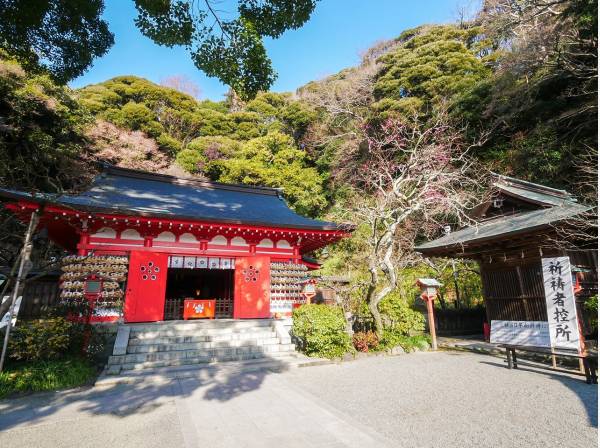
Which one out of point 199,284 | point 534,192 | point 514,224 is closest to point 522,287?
point 514,224

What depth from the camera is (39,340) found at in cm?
661

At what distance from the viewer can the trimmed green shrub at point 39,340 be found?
6.48 metres

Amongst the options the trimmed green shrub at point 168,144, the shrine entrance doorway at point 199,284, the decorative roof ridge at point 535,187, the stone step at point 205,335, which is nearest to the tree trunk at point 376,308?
the stone step at point 205,335

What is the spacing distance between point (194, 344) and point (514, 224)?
9842mm

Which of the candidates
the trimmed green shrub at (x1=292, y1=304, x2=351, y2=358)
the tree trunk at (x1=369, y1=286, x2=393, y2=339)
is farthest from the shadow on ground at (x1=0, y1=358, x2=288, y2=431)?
the tree trunk at (x1=369, y1=286, x2=393, y2=339)

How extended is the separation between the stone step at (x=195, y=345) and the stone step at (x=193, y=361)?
488 millimetres

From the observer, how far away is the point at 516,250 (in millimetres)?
9797

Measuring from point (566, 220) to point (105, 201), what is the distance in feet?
42.1

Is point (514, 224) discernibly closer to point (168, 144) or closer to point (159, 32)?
point (159, 32)

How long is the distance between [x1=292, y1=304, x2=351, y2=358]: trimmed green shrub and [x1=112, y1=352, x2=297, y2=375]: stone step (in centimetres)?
59

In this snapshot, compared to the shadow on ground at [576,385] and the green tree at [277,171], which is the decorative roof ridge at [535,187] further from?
the green tree at [277,171]

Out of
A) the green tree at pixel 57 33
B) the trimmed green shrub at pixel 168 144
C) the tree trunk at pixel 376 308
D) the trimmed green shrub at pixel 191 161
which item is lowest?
the tree trunk at pixel 376 308

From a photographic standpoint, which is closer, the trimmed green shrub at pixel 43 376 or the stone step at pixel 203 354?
the trimmed green shrub at pixel 43 376

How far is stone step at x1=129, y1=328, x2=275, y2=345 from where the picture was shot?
8406 mm
